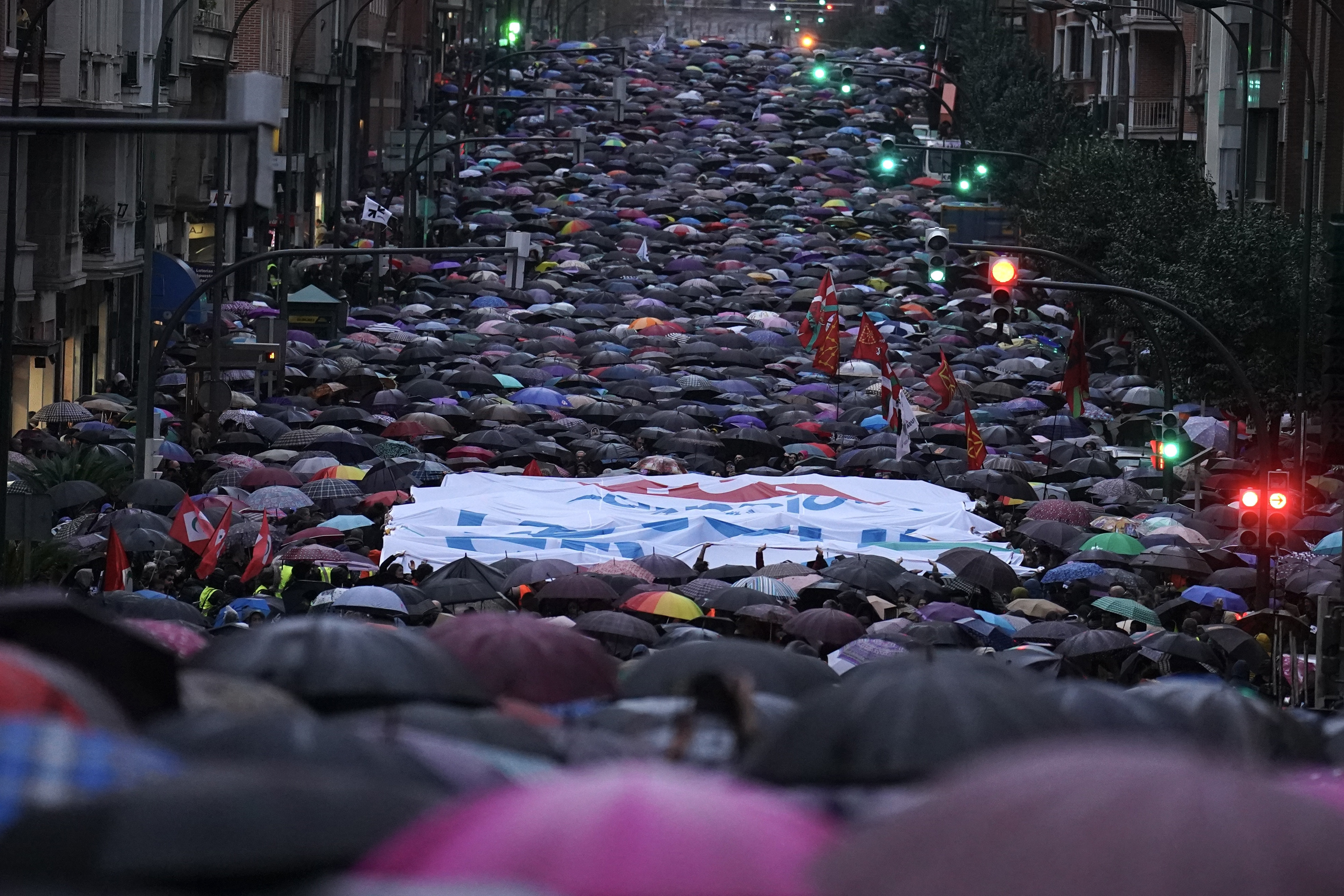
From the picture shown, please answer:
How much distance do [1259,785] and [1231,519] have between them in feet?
70.2

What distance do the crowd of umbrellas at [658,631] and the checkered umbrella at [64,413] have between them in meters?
0.07

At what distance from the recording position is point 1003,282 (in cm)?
2564

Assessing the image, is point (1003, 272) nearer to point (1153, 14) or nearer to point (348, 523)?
point (348, 523)

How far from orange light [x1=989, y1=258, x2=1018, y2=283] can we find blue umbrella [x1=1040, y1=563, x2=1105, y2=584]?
3.31 meters

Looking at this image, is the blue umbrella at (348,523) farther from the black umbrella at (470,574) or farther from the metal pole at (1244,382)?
the metal pole at (1244,382)

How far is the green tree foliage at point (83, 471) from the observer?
1088 inches

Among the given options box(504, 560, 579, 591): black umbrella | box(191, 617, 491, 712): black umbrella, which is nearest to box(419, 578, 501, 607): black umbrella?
box(504, 560, 579, 591): black umbrella

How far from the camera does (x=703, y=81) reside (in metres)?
→ 92.9

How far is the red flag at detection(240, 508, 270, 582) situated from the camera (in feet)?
71.3

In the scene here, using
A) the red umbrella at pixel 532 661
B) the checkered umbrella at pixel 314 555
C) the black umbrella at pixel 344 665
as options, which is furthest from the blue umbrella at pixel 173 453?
the black umbrella at pixel 344 665

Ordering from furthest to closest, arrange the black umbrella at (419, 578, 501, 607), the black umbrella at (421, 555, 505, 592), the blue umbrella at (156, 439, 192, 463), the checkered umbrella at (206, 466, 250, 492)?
the blue umbrella at (156, 439, 192, 463), the checkered umbrella at (206, 466, 250, 492), the black umbrella at (421, 555, 505, 592), the black umbrella at (419, 578, 501, 607)

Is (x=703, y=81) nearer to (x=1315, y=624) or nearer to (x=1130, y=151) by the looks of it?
(x=1130, y=151)

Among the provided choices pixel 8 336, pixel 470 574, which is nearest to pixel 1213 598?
pixel 470 574

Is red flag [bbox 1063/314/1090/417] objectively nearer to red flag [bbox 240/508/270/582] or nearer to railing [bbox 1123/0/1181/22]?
red flag [bbox 240/508/270/582]
